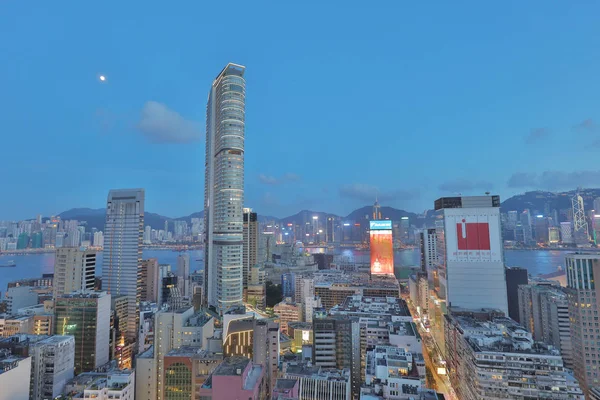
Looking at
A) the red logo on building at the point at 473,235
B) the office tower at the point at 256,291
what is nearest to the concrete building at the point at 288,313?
the office tower at the point at 256,291

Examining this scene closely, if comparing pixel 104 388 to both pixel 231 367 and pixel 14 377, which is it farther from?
pixel 231 367

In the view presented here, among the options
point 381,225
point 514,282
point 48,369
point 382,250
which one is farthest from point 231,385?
point 381,225

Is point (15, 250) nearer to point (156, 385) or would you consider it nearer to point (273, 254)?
point (273, 254)

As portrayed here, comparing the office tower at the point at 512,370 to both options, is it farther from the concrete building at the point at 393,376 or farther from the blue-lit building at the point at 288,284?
the blue-lit building at the point at 288,284

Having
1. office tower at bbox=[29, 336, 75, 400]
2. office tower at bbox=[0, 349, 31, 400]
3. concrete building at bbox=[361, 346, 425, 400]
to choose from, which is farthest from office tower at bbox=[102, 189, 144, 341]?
concrete building at bbox=[361, 346, 425, 400]

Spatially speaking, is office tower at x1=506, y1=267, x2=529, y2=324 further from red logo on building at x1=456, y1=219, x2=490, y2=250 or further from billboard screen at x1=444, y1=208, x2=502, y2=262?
red logo on building at x1=456, y1=219, x2=490, y2=250

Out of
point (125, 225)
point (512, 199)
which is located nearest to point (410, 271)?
point (512, 199)
